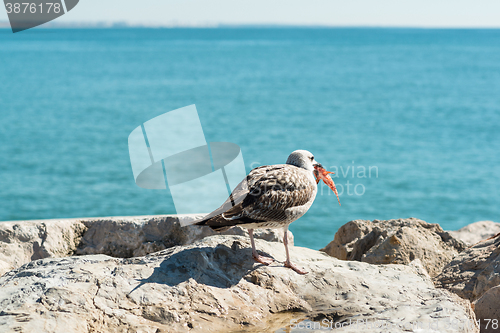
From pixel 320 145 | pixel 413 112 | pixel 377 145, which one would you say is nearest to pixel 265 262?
pixel 320 145

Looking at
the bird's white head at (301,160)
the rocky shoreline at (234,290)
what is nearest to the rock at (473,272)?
the rocky shoreline at (234,290)

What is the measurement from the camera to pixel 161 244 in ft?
19.0

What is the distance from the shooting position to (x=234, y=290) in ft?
13.8

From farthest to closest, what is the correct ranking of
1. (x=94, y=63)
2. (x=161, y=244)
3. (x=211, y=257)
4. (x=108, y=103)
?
1. (x=94, y=63)
2. (x=108, y=103)
3. (x=161, y=244)
4. (x=211, y=257)

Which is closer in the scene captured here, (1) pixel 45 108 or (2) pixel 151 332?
(2) pixel 151 332

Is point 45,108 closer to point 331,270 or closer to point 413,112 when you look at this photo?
point 413,112

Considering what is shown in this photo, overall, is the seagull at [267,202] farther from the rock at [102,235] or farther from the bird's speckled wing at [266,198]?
the rock at [102,235]

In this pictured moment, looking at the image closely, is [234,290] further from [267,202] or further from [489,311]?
[489,311]

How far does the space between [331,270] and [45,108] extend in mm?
35728

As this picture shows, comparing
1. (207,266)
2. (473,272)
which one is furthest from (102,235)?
(473,272)

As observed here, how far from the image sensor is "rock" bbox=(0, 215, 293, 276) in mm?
5660

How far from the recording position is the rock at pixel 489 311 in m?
4.38

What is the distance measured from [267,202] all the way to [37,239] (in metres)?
2.84

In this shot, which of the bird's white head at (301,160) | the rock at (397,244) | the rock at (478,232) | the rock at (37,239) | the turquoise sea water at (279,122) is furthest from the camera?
the turquoise sea water at (279,122)
